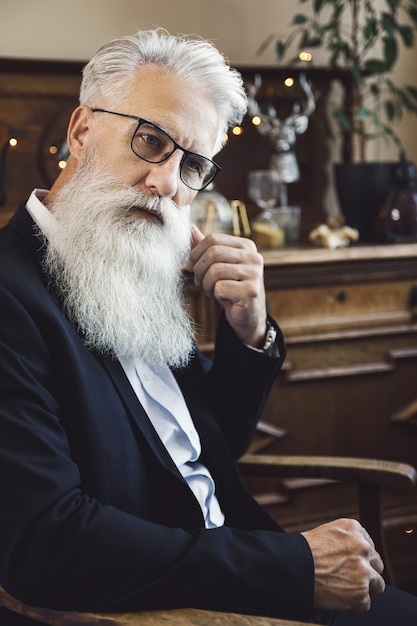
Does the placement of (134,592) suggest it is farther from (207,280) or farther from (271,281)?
(271,281)

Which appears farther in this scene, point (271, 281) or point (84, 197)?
point (271, 281)

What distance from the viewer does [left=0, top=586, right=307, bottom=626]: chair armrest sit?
1080 millimetres

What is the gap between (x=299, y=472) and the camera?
1.74 m

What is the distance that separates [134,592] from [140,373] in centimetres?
49

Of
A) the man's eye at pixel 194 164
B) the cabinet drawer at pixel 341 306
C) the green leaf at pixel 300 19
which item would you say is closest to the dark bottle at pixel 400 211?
the cabinet drawer at pixel 341 306

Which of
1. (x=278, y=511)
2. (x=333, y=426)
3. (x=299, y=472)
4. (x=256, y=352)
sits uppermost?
(x=256, y=352)

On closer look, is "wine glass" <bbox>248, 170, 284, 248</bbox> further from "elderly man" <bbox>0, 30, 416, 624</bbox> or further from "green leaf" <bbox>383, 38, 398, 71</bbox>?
"elderly man" <bbox>0, 30, 416, 624</bbox>

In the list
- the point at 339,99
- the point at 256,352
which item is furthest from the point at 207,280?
the point at 339,99

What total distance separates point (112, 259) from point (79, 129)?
0.96 feet

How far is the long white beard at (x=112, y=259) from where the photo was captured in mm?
1405

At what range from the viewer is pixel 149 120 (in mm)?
1465

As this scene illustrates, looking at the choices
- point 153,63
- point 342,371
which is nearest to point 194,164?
point 153,63

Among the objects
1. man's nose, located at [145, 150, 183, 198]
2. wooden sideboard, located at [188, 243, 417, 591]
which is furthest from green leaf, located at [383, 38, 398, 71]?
man's nose, located at [145, 150, 183, 198]

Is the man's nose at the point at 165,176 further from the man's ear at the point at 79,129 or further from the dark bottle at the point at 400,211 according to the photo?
the dark bottle at the point at 400,211
